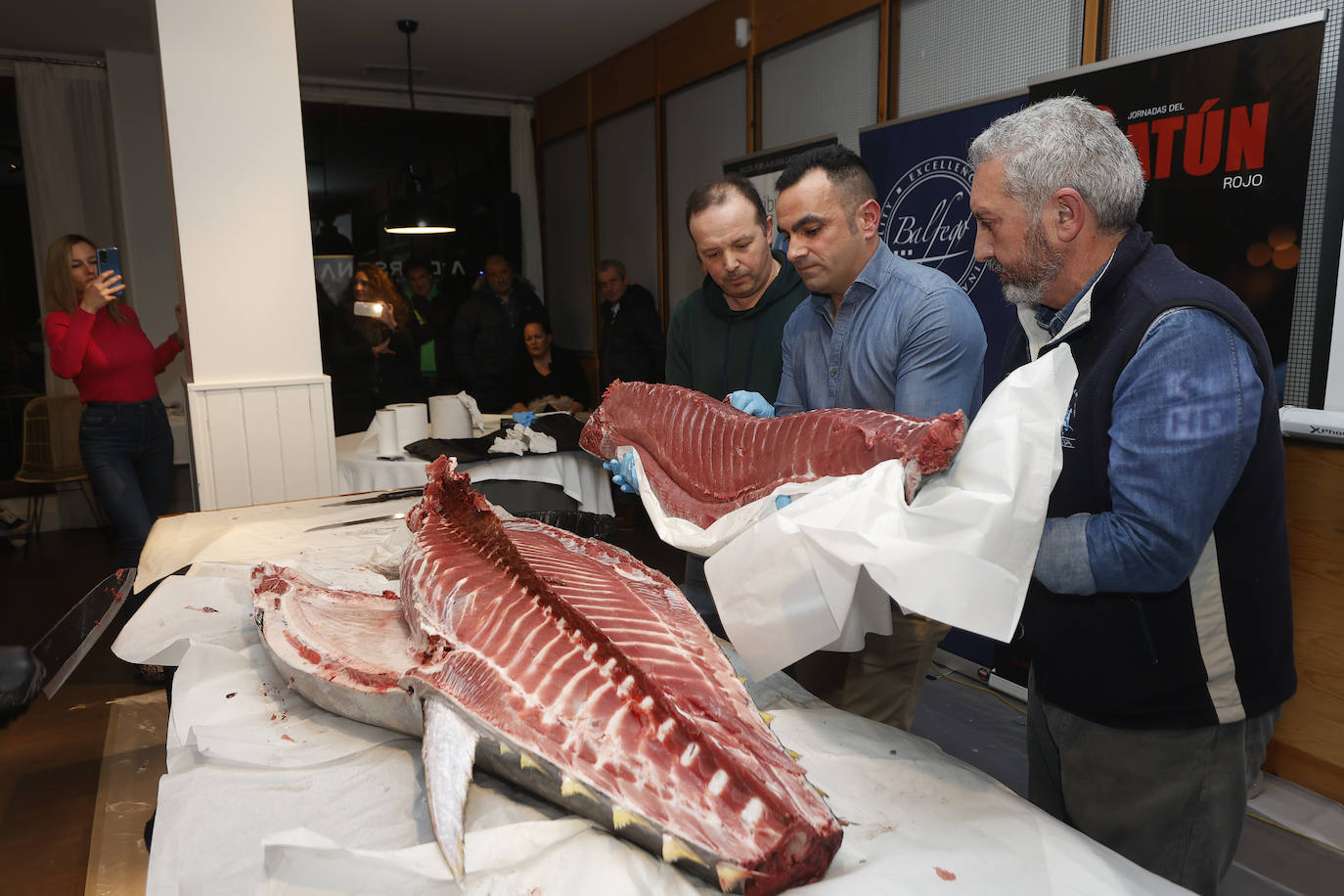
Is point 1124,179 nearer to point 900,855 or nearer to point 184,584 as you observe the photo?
point 900,855

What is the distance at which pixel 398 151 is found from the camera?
8.97 metres

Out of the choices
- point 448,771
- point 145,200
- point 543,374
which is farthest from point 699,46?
point 448,771

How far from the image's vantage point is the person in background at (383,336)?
682 centimetres

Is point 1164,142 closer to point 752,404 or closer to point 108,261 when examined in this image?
point 752,404

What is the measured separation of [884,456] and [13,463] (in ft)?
28.3

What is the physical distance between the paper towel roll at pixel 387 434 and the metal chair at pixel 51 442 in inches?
147

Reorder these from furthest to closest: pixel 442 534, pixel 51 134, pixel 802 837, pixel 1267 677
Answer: pixel 51 134
pixel 442 534
pixel 1267 677
pixel 802 837

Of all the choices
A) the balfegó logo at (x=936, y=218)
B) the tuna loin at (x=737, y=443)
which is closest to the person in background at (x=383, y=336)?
the balfegó logo at (x=936, y=218)

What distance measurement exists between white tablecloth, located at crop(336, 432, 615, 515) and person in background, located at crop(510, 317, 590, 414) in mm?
2302

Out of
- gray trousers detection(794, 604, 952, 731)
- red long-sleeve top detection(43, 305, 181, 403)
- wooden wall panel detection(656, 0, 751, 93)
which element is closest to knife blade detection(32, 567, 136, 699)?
gray trousers detection(794, 604, 952, 731)

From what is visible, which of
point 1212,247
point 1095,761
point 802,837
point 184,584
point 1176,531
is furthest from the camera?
point 1212,247

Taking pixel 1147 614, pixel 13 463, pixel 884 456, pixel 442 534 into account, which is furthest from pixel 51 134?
pixel 1147 614

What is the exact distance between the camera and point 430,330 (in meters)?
8.06

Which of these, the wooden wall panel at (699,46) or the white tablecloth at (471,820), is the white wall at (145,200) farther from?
the white tablecloth at (471,820)
